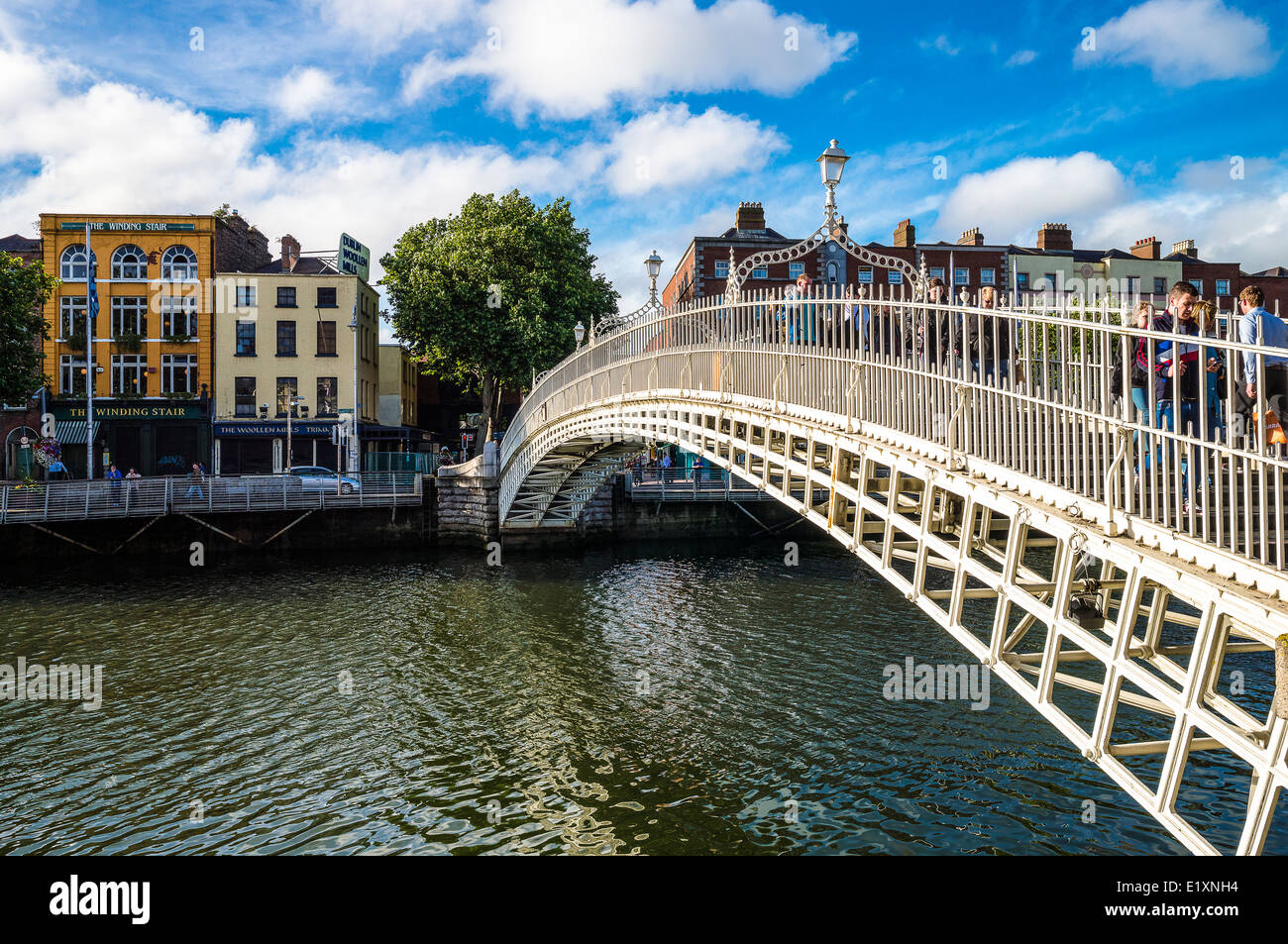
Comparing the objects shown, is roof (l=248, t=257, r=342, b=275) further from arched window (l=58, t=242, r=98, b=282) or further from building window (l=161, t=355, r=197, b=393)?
arched window (l=58, t=242, r=98, b=282)

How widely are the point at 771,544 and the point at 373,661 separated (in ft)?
59.7

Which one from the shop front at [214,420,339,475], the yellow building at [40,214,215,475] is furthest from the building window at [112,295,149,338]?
the shop front at [214,420,339,475]

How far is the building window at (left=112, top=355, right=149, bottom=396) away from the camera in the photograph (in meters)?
39.9

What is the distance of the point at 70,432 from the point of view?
3841 centimetres

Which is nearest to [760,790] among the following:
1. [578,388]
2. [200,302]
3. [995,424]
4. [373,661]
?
[995,424]

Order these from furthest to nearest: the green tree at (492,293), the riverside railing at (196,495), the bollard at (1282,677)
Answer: the green tree at (492,293) → the riverside railing at (196,495) → the bollard at (1282,677)

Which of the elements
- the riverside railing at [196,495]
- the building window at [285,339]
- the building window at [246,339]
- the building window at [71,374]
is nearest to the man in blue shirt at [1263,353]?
the riverside railing at [196,495]

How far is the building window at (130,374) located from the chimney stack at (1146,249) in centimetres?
5244

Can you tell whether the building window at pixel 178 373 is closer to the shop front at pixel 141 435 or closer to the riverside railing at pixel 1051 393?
the shop front at pixel 141 435

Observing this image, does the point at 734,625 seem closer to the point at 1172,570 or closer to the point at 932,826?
the point at 932,826

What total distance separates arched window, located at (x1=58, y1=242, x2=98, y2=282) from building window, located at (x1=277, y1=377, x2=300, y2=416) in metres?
9.50

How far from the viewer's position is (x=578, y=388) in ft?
69.6

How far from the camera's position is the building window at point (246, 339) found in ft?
134

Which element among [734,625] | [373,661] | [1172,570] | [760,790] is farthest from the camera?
[734,625]
